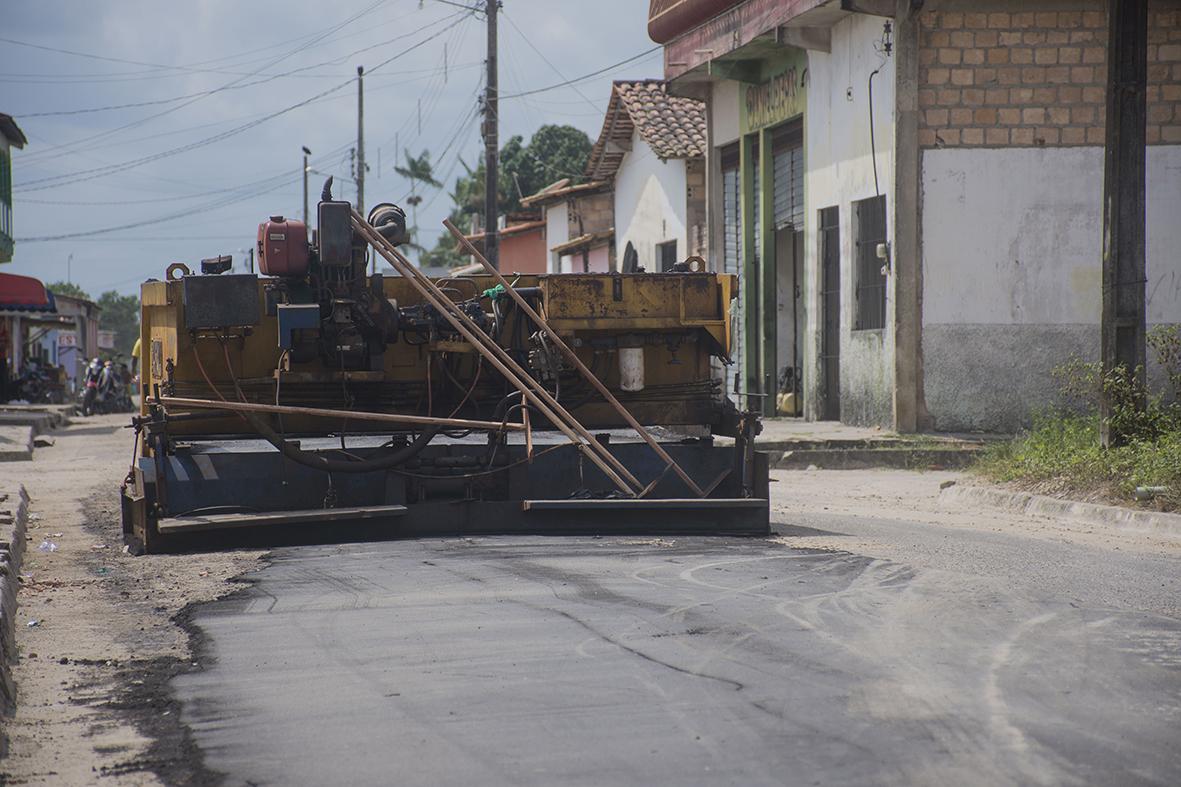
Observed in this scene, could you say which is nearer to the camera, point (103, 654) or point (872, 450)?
point (103, 654)

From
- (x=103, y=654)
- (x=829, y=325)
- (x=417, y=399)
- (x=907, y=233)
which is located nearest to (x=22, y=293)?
(x=829, y=325)

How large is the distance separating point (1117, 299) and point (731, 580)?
7141 mm

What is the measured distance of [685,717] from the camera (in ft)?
17.7

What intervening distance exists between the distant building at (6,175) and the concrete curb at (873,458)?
37.5m

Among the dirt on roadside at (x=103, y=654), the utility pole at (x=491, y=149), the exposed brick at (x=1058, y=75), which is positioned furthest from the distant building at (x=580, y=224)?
the dirt on roadside at (x=103, y=654)

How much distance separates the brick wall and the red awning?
26.8 metres

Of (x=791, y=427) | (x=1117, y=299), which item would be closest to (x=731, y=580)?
(x=1117, y=299)

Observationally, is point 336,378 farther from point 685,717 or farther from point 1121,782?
point 1121,782

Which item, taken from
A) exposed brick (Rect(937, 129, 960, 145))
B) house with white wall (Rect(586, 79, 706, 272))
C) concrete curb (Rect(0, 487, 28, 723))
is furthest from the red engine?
house with white wall (Rect(586, 79, 706, 272))

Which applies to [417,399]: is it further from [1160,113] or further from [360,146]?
[360,146]

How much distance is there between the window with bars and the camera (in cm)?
2047

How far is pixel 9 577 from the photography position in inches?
346

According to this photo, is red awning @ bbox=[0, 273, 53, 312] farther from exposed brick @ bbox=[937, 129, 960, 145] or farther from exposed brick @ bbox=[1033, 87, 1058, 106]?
exposed brick @ bbox=[1033, 87, 1058, 106]

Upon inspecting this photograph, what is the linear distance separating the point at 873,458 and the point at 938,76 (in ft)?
15.9
